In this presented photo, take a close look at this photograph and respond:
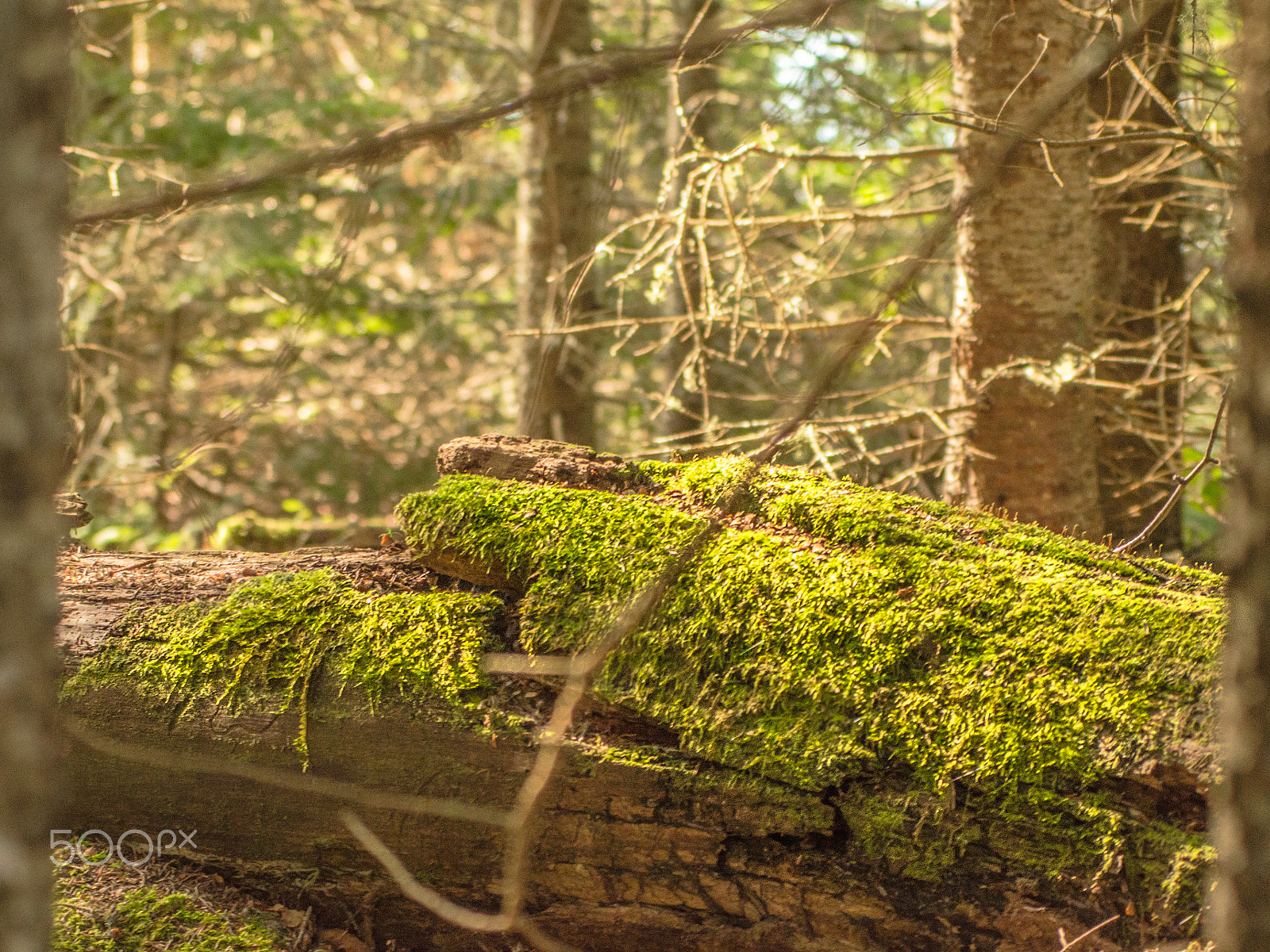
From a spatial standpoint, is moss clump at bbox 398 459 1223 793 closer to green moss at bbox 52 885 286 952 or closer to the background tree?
green moss at bbox 52 885 286 952

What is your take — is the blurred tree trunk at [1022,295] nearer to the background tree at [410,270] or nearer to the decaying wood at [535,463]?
the background tree at [410,270]

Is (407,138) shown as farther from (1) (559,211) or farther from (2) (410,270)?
(2) (410,270)

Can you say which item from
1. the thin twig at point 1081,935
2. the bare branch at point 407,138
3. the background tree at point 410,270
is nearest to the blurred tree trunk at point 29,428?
the bare branch at point 407,138

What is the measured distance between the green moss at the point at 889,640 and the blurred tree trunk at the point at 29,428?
1.39 meters

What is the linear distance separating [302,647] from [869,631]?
1.65 m

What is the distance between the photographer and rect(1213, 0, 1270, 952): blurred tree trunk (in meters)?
1.30

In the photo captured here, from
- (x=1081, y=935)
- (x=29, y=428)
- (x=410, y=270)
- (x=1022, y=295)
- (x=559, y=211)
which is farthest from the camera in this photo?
(x=410, y=270)

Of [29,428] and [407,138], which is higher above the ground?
[407,138]

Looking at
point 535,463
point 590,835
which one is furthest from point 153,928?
point 535,463

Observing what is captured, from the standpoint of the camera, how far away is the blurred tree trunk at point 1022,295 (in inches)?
161

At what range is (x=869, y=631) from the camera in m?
2.40

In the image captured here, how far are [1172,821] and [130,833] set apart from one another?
9.25 ft

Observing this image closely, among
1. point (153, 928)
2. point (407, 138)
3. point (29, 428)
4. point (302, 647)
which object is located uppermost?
point (407, 138)

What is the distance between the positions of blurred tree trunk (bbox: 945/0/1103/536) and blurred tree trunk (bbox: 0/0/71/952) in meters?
3.75
